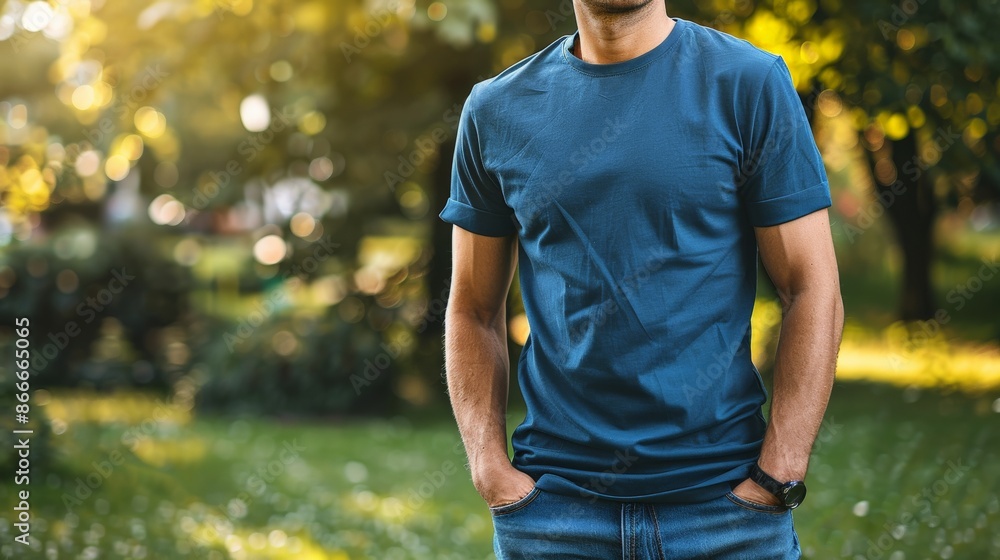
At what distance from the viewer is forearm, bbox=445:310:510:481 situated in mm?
2402

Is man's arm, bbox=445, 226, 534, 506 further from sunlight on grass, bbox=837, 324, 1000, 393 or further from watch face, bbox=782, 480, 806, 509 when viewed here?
sunlight on grass, bbox=837, 324, 1000, 393

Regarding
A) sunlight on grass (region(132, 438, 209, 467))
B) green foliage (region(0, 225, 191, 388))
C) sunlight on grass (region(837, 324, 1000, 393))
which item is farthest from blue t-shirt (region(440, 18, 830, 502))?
green foliage (region(0, 225, 191, 388))

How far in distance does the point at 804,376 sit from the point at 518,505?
618mm

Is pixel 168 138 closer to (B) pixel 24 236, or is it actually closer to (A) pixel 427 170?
(A) pixel 427 170

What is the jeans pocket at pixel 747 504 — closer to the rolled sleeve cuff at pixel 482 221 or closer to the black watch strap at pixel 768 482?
the black watch strap at pixel 768 482

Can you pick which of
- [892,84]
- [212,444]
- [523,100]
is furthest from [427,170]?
[523,100]

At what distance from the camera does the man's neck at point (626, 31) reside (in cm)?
212

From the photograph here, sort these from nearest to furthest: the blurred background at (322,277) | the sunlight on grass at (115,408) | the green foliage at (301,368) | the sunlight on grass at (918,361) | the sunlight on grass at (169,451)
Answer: the blurred background at (322,277) → the sunlight on grass at (169,451) → the sunlight on grass at (918,361) → the sunlight on grass at (115,408) → the green foliage at (301,368)

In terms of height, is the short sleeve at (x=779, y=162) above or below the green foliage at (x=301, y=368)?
above

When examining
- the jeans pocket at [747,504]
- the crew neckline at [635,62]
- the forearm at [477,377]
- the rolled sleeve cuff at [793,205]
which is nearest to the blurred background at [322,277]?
→ the forearm at [477,377]

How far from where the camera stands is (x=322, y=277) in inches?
514

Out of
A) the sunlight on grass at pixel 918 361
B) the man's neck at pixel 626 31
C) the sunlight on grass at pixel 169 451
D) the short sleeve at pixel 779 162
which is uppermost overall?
the man's neck at pixel 626 31

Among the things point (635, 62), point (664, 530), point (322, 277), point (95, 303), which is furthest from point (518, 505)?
point (95, 303)

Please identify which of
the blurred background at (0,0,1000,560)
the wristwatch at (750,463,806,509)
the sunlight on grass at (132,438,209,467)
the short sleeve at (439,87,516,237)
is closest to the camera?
the wristwatch at (750,463,806,509)
